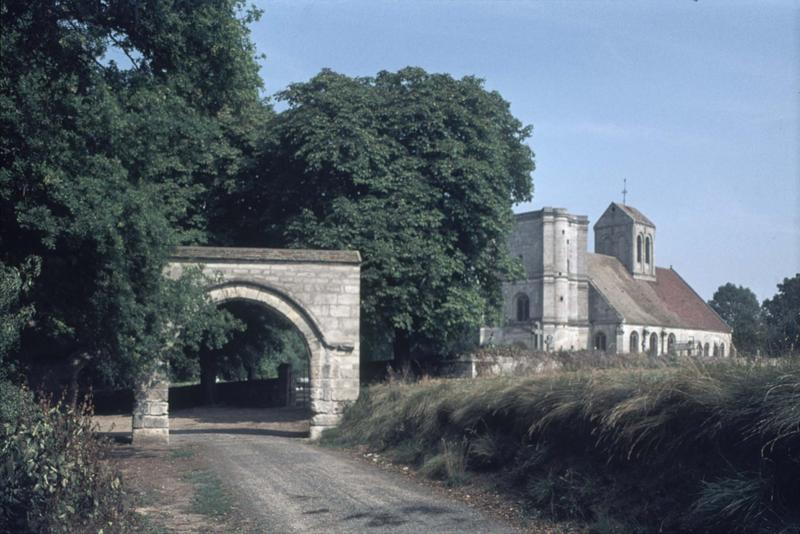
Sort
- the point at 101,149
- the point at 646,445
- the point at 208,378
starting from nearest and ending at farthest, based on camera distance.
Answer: the point at 646,445 → the point at 101,149 → the point at 208,378

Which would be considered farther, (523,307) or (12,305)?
(523,307)

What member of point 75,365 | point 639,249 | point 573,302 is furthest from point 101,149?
point 639,249

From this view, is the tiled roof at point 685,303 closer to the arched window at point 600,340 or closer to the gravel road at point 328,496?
the arched window at point 600,340

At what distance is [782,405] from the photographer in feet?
23.0

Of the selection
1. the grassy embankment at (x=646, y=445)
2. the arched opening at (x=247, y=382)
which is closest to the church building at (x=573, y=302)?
the arched opening at (x=247, y=382)

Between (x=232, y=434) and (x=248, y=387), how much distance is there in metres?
16.4

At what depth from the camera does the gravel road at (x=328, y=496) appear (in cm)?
934

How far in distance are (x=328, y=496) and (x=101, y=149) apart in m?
6.37

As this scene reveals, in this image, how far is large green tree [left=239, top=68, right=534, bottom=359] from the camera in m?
25.0

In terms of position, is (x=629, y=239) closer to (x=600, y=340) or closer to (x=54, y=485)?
(x=600, y=340)

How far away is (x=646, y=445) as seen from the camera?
858 cm

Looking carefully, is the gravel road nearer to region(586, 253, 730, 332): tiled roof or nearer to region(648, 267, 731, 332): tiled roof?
region(586, 253, 730, 332): tiled roof

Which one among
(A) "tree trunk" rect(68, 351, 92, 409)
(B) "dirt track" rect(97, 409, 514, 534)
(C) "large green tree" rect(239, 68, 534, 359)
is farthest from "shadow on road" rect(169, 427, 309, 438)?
(A) "tree trunk" rect(68, 351, 92, 409)

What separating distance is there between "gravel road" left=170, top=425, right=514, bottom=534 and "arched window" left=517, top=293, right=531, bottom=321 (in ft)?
162
